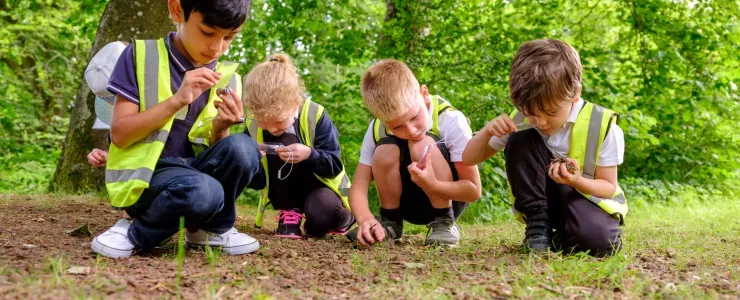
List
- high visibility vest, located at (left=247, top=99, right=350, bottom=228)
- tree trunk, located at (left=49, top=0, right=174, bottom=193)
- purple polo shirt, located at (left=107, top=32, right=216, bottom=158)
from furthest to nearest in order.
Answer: tree trunk, located at (left=49, top=0, right=174, bottom=193) < high visibility vest, located at (left=247, top=99, right=350, bottom=228) < purple polo shirt, located at (left=107, top=32, right=216, bottom=158)

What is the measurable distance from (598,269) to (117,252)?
6.21 ft

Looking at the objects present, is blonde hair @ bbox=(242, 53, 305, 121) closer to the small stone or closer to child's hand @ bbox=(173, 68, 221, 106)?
child's hand @ bbox=(173, 68, 221, 106)

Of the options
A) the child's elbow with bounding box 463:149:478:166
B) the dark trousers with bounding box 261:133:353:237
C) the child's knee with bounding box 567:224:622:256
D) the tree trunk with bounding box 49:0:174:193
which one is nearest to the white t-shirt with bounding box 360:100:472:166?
the child's elbow with bounding box 463:149:478:166

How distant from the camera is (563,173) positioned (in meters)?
2.72

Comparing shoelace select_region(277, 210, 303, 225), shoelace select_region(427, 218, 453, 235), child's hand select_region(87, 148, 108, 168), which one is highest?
child's hand select_region(87, 148, 108, 168)

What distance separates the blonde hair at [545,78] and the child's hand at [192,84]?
53.0 inches

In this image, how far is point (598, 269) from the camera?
2439 mm

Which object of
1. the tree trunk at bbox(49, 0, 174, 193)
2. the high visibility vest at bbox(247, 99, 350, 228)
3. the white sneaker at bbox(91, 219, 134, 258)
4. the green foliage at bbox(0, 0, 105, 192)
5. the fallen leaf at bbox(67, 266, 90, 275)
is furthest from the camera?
the green foliage at bbox(0, 0, 105, 192)

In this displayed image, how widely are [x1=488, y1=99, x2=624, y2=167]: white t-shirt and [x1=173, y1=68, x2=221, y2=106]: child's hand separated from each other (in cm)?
158

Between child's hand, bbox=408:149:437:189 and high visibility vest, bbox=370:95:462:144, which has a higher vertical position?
high visibility vest, bbox=370:95:462:144


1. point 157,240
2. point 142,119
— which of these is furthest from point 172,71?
point 157,240

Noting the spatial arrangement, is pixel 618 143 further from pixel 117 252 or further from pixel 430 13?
pixel 430 13

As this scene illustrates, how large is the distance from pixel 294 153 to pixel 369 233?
0.58 metres

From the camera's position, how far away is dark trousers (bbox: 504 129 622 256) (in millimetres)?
2938
